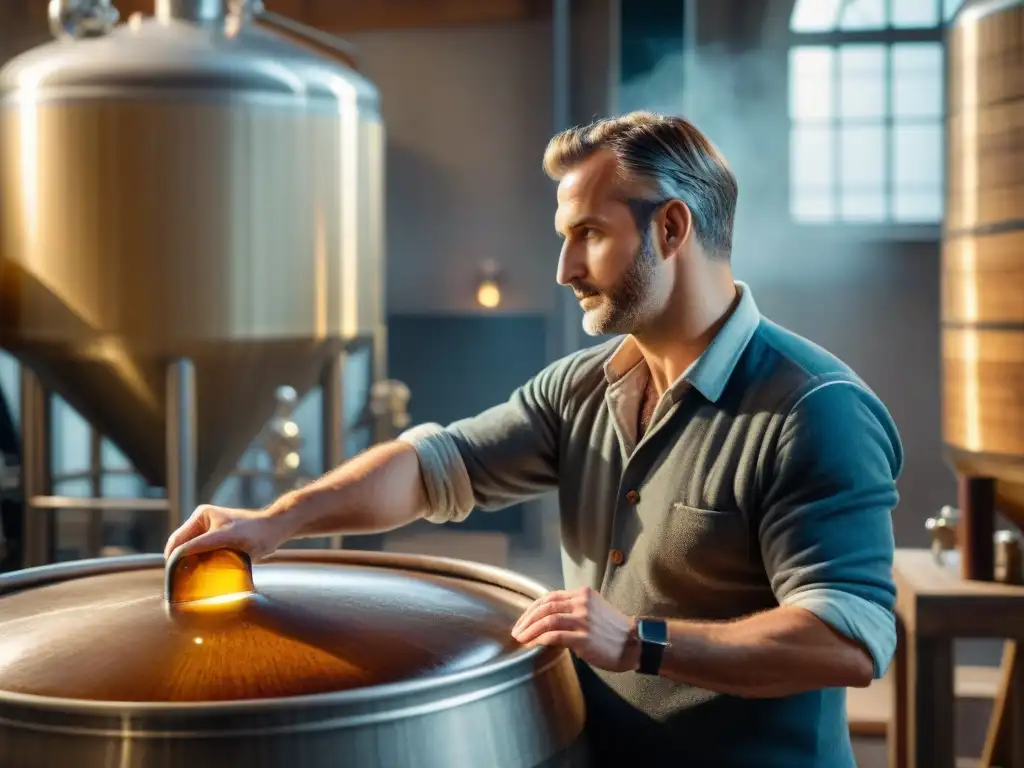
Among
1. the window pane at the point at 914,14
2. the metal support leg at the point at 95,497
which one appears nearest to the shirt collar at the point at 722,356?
the metal support leg at the point at 95,497

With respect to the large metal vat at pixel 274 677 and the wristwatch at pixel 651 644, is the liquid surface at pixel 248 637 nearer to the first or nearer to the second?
the large metal vat at pixel 274 677

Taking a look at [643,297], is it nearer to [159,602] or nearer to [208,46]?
[159,602]

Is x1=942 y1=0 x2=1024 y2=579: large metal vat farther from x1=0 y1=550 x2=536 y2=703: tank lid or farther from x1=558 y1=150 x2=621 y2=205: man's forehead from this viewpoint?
x1=0 y1=550 x2=536 y2=703: tank lid

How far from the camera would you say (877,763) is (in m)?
3.60

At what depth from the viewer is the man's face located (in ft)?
5.17

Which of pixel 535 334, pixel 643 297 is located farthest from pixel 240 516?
pixel 535 334

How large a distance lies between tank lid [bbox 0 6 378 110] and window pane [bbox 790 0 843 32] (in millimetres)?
3073

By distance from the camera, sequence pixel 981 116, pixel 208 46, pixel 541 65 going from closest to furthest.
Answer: pixel 981 116
pixel 208 46
pixel 541 65

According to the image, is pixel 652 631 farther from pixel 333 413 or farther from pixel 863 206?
pixel 863 206

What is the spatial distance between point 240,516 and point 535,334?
493 centimetres

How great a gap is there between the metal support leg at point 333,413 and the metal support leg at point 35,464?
942 millimetres

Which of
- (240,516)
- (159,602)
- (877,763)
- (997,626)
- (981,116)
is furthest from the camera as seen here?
(877,763)

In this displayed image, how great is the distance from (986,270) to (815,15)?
3695mm

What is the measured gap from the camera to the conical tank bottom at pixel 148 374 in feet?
12.3
